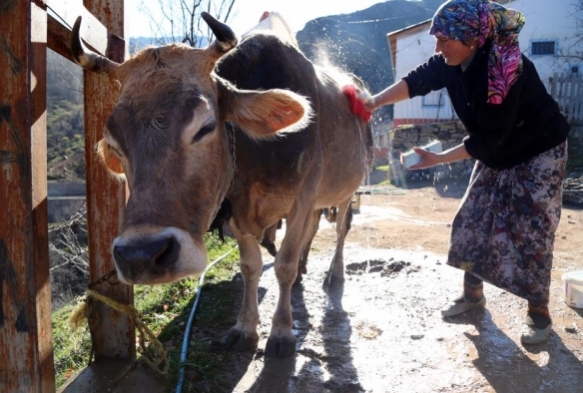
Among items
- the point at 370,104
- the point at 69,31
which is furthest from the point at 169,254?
the point at 370,104

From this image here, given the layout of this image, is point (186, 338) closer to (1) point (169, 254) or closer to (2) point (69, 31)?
(1) point (169, 254)

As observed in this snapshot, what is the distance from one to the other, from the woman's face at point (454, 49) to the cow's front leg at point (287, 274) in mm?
1364

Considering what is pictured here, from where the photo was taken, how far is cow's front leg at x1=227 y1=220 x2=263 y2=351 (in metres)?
3.64

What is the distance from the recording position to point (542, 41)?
23.5 m

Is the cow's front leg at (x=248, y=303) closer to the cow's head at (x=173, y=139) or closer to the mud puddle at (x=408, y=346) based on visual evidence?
the mud puddle at (x=408, y=346)

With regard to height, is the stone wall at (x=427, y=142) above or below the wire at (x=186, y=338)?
above

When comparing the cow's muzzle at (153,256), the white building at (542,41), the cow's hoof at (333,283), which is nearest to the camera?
the cow's muzzle at (153,256)

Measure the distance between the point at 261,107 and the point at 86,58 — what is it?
89 centimetres

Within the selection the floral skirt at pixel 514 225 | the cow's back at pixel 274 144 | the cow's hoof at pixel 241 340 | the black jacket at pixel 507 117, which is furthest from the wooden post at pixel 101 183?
the floral skirt at pixel 514 225

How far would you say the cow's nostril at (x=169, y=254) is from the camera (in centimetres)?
217

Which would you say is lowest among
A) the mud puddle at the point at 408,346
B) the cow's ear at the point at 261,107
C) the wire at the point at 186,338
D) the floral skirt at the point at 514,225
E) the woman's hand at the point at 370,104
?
the mud puddle at the point at 408,346

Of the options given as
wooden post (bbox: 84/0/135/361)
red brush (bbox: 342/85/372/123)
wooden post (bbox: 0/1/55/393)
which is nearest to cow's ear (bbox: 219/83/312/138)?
wooden post (bbox: 84/0/135/361)

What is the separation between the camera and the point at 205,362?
333cm

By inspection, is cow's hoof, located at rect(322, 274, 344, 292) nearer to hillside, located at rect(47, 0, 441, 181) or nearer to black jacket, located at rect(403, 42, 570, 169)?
black jacket, located at rect(403, 42, 570, 169)
